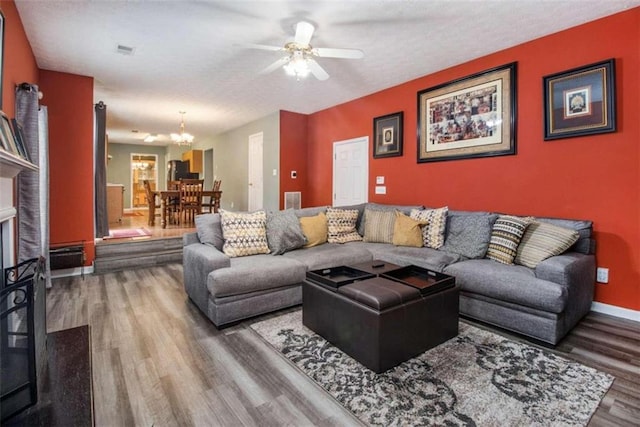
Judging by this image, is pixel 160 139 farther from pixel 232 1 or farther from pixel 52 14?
pixel 232 1

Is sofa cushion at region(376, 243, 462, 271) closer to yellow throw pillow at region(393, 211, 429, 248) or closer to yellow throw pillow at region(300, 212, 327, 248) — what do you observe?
yellow throw pillow at region(393, 211, 429, 248)

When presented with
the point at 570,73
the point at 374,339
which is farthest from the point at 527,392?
the point at 570,73

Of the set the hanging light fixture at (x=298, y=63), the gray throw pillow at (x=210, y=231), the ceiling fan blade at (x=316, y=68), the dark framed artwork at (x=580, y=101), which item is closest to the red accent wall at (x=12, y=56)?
the gray throw pillow at (x=210, y=231)

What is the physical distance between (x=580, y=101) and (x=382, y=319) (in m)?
2.77

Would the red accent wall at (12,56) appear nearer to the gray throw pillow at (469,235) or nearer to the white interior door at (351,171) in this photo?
the gray throw pillow at (469,235)

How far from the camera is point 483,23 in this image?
2.89 metres

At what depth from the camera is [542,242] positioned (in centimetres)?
269

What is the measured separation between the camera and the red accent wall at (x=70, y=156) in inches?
158

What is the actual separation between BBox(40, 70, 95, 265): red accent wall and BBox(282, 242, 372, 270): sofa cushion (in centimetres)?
300

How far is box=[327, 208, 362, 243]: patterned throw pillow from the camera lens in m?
3.91

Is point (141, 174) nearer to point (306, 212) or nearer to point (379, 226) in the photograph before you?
point (306, 212)

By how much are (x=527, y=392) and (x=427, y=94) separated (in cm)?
351

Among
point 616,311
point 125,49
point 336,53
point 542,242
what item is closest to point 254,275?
point 336,53

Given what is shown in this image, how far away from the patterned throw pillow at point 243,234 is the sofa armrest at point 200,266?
19cm
